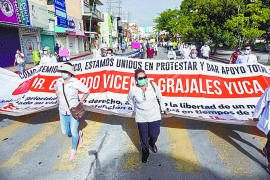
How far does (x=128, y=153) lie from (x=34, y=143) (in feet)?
7.35

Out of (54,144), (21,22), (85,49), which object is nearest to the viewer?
(54,144)

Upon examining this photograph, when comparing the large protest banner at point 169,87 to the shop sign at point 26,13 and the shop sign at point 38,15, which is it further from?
the shop sign at point 38,15

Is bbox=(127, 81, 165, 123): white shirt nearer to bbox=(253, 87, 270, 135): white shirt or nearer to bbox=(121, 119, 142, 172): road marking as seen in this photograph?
bbox=(121, 119, 142, 172): road marking

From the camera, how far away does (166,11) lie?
179 ft

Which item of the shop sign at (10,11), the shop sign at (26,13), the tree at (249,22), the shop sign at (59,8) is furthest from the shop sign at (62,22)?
the tree at (249,22)

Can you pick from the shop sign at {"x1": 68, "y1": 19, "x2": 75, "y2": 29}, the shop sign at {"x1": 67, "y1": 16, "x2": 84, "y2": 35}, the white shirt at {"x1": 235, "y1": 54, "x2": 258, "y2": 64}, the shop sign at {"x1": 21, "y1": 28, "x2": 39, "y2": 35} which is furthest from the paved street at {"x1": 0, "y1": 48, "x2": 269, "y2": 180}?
the shop sign at {"x1": 67, "y1": 16, "x2": 84, "y2": 35}

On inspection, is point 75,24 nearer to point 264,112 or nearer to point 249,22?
point 249,22

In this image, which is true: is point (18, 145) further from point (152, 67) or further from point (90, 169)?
point (152, 67)

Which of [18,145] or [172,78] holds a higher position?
[172,78]

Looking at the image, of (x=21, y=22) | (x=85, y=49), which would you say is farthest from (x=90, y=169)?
(x=85, y=49)

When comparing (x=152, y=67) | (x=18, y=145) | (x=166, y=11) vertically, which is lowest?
(x=18, y=145)

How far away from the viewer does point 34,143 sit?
4.41 metres

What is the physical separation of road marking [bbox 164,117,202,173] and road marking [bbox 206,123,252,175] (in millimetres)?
546

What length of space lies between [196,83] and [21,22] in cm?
1972
